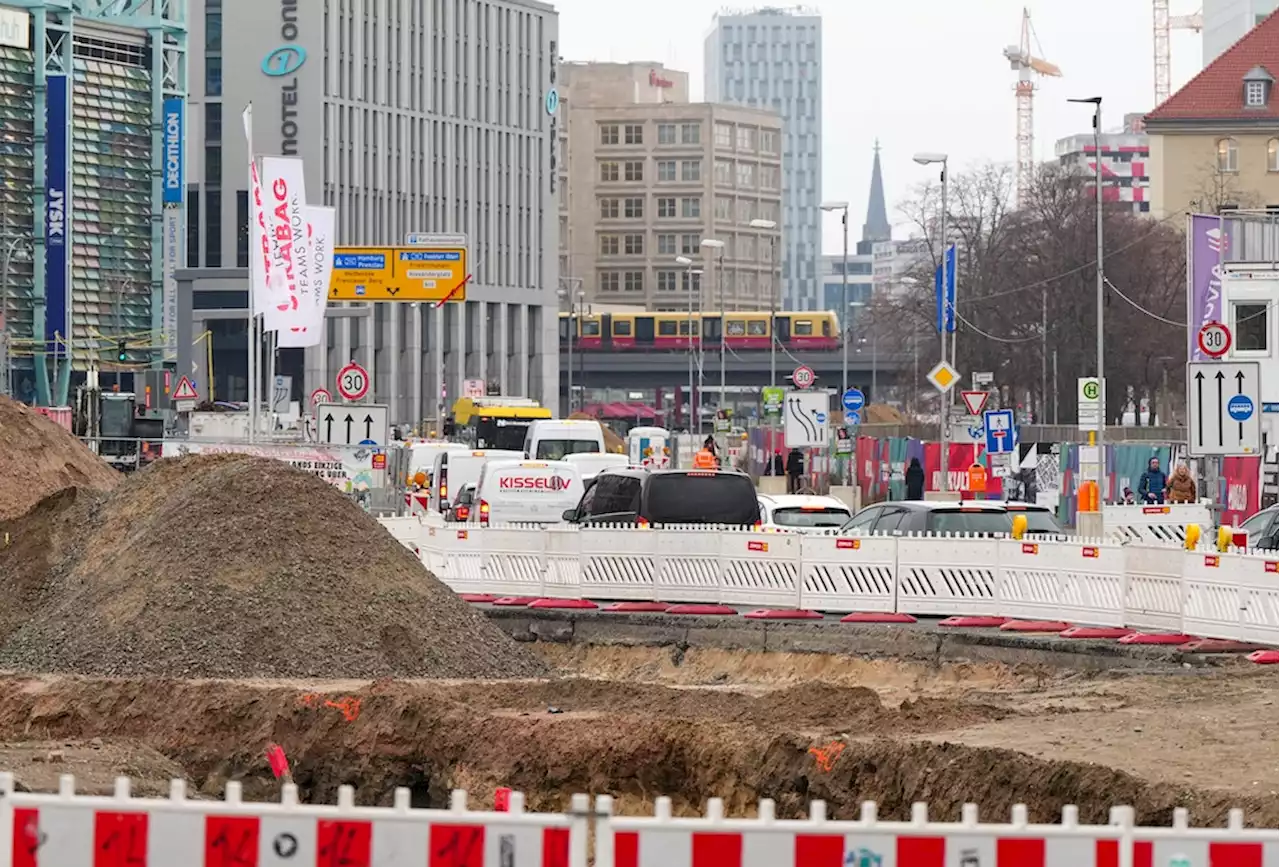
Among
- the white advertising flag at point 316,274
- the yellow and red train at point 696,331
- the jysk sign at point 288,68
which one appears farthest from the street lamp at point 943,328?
the jysk sign at point 288,68

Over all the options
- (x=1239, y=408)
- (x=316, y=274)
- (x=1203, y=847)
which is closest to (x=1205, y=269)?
(x=316, y=274)

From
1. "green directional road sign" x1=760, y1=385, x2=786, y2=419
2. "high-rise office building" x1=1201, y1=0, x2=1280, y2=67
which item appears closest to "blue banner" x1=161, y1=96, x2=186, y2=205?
"green directional road sign" x1=760, y1=385, x2=786, y2=419

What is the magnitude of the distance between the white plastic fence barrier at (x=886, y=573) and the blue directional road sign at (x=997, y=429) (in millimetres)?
19829

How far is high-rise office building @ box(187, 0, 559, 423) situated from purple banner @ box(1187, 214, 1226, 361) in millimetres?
74412

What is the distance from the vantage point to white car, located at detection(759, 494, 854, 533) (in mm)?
32156

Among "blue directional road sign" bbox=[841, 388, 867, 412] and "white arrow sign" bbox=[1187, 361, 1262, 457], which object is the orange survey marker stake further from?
"blue directional road sign" bbox=[841, 388, 867, 412]

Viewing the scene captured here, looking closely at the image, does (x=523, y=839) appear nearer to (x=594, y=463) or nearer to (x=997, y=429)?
(x=594, y=463)

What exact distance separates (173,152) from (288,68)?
10725mm

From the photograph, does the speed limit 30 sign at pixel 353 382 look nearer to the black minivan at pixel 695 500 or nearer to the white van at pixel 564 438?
the white van at pixel 564 438

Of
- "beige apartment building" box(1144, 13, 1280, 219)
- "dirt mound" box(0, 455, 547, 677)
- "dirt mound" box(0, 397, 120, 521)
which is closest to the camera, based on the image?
"dirt mound" box(0, 455, 547, 677)

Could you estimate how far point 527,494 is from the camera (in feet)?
121

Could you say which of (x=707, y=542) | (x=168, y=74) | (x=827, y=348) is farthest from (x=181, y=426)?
(x=827, y=348)

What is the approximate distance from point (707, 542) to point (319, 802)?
35.7 feet

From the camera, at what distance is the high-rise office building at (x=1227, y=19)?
148750 millimetres
